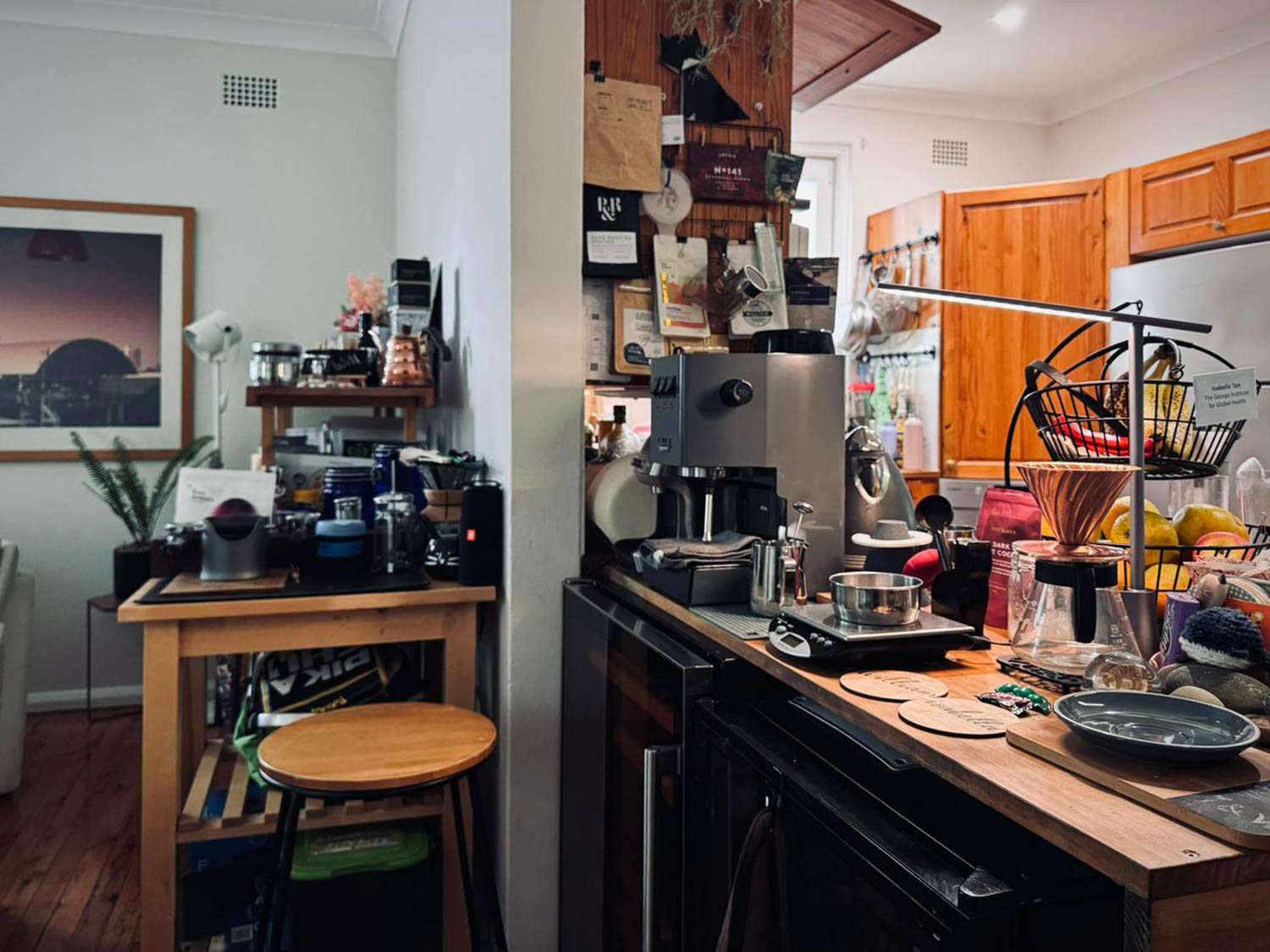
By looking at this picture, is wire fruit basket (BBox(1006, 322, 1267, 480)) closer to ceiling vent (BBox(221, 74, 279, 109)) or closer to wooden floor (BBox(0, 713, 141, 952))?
wooden floor (BBox(0, 713, 141, 952))

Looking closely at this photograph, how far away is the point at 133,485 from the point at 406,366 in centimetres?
175

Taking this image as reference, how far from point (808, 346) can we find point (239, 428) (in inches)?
126

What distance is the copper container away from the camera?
2.71 metres

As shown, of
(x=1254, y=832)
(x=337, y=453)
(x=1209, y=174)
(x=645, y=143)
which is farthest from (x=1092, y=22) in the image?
(x=1254, y=832)

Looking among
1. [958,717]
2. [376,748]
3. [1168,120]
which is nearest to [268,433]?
[376,748]

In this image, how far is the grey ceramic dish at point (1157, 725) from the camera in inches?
31.1

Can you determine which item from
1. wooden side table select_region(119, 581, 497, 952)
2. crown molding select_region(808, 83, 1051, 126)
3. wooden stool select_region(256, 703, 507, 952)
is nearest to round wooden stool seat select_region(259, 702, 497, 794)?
wooden stool select_region(256, 703, 507, 952)

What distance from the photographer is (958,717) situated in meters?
0.97

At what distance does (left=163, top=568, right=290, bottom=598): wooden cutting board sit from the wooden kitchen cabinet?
11.1 feet

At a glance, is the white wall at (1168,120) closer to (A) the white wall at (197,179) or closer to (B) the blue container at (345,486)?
(A) the white wall at (197,179)

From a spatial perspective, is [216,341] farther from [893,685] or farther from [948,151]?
[948,151]

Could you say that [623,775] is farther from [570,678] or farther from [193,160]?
[193,160]

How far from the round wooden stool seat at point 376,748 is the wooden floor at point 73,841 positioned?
38.4 inches

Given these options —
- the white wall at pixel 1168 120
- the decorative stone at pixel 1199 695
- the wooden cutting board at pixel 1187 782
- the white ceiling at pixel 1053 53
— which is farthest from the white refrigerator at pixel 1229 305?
the wooden cutting board at pixel 1187 782
